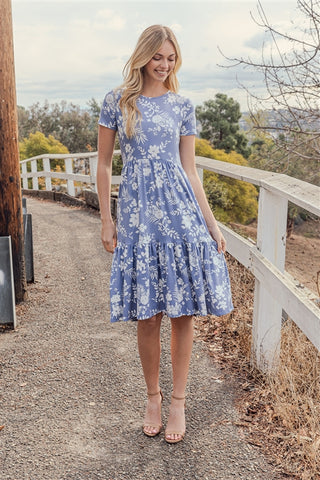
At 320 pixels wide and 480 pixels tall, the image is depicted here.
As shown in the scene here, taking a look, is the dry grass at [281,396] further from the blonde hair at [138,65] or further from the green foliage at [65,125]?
the green foliage at [65,125]

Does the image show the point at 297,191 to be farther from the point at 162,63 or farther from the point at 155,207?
the point at 162,63

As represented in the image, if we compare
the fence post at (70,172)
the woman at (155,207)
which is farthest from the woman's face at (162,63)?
the fence post at (70,172)

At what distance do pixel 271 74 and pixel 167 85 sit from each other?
413 cm

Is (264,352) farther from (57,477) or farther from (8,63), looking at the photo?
(8,63)

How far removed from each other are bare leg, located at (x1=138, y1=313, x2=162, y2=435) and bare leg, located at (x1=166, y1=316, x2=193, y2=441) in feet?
0.25

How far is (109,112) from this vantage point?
260cm

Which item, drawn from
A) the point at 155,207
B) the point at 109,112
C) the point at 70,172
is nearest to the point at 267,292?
the point at 155,207

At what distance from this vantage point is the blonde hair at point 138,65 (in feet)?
8.20

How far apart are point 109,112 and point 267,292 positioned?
54.1 inches

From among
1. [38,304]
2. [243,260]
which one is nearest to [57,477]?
[243,260]

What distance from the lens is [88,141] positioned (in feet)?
171

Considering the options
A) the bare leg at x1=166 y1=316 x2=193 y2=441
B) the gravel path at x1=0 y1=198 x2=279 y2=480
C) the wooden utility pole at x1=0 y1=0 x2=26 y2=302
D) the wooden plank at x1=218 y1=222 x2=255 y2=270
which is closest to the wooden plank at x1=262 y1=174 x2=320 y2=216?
the wooden plank at x1=218 y1=222 x2=255 y2=270

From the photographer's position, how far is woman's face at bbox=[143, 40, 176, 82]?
2527 millimetres

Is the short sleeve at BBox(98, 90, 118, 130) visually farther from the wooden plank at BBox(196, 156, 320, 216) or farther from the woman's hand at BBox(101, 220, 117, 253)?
the wooden plank at BBox(196, 156, 320, 216)
